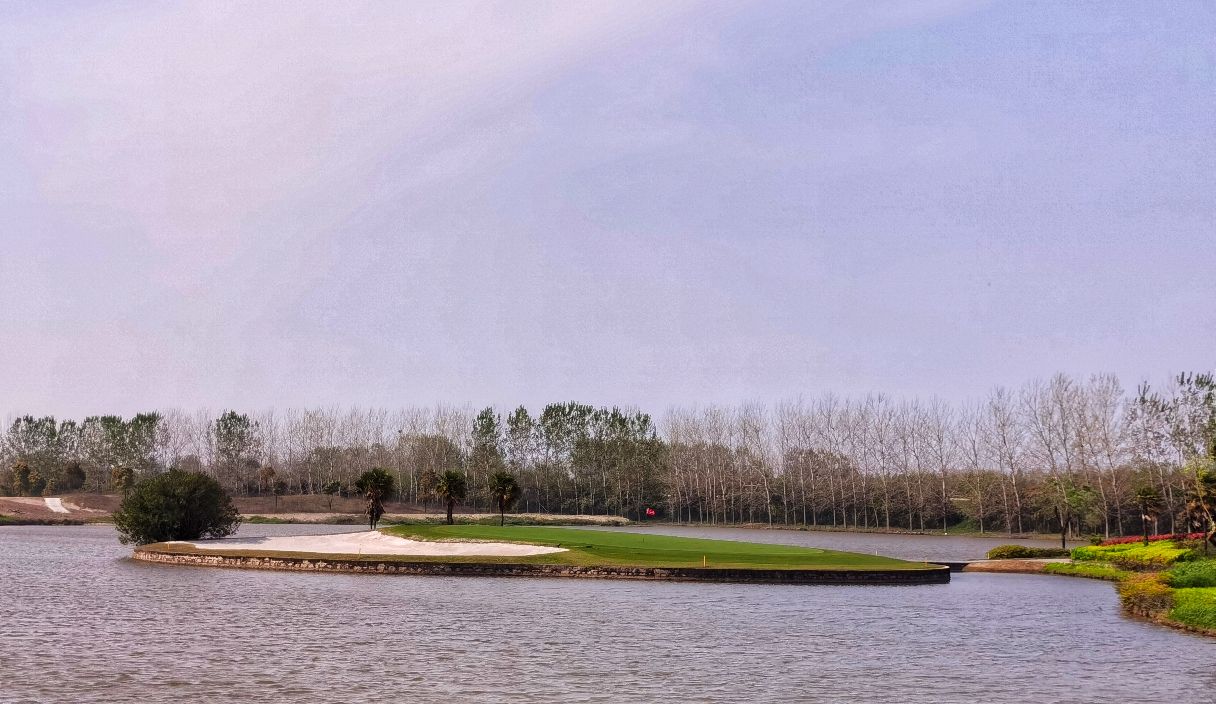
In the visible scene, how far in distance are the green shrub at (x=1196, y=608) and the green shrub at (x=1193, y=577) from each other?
1.71 metres

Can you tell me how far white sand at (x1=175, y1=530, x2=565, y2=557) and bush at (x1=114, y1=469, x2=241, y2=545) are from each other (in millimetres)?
2203

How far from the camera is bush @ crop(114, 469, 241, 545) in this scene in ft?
189

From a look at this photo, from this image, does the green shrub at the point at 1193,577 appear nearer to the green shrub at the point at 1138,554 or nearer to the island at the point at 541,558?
Answer: the green shrub at the point at 1138,554

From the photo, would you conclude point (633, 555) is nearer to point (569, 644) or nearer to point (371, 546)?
point (371, 546)

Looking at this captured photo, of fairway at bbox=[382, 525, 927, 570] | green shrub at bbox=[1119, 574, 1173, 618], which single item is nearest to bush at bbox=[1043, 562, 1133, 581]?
Answer: fairway at bbox=[382, 525, 927, 570]

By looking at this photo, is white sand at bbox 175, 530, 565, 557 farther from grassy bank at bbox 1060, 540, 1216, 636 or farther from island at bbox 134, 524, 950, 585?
grassy bank at bbox 1060, 540, 1216, 636

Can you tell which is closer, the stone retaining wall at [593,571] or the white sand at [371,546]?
the stone retaining wall at [593,571]

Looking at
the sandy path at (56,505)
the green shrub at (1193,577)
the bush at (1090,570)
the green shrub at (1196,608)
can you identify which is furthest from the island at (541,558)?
the sandy path at (56,505)

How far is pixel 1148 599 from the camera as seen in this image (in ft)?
114

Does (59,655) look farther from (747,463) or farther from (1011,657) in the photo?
(747,463)

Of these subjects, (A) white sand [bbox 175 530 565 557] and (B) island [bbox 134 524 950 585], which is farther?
(A) white sand [bbox 175 530 565 557]

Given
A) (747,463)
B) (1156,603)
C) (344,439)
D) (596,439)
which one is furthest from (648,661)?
(344,439)

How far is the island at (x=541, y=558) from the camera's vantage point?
46094 millimetres

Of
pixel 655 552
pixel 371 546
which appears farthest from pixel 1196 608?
pixel 371 546
